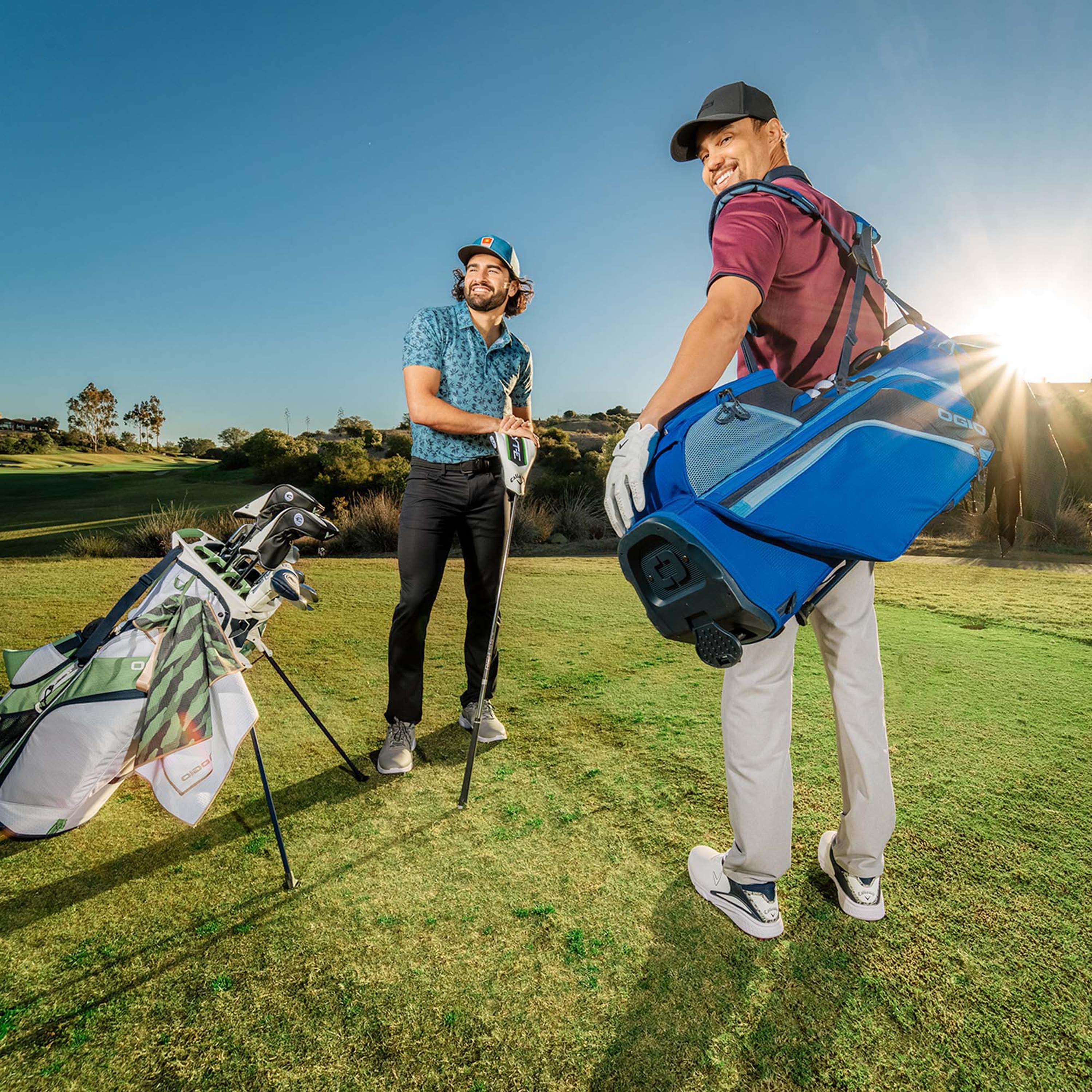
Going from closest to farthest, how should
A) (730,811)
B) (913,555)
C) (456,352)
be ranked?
(730,811), (456,352), (913,555)

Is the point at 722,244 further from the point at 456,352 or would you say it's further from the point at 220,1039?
the point at 220,1039

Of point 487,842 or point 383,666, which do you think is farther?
point 383,666

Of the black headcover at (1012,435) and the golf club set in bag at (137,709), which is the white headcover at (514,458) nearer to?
the golf club set in bag at (137,709)

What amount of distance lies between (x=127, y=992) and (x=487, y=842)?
0.99 metres

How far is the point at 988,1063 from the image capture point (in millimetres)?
1304

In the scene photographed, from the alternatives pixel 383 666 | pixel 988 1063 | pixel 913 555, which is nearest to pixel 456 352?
pixel 383 666

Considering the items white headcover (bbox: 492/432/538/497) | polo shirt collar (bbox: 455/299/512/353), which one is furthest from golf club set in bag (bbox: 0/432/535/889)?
polo shirt collar (bbox: 455/299/512/353)

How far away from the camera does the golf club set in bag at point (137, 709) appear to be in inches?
70.4

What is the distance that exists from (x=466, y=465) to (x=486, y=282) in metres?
0.84

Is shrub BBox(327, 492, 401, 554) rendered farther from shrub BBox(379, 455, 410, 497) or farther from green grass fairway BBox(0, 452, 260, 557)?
green grass fairway BBox(0, 452, 260, 557)

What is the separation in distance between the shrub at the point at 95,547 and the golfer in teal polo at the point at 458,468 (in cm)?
690

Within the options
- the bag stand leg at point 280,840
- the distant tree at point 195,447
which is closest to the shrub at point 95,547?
the bag stand leg at point 280,840

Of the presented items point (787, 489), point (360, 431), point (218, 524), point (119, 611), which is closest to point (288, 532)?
point (119, 611)

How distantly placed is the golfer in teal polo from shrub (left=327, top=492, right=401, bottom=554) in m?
6.70
